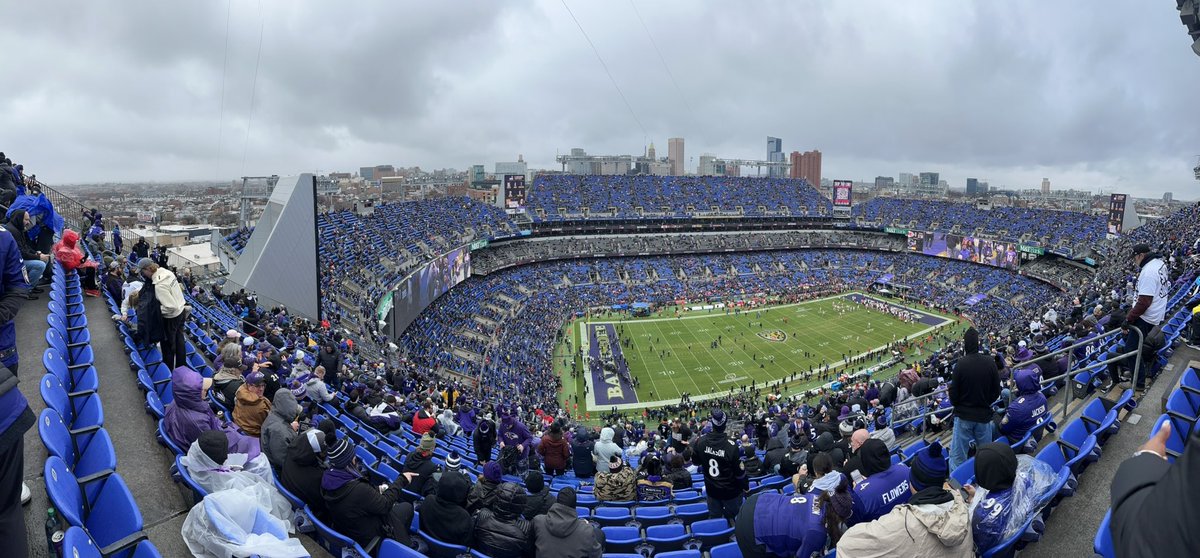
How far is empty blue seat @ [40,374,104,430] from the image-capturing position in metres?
5.07

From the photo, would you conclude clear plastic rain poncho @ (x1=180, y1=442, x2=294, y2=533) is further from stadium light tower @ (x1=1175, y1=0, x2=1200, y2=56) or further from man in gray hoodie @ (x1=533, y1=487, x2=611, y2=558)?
stadium light tower @ (x1=1175, y1=0, x2=1200, y2=56)

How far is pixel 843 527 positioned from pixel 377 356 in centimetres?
2171

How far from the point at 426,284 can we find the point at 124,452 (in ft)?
108

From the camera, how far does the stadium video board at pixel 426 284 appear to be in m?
32.8

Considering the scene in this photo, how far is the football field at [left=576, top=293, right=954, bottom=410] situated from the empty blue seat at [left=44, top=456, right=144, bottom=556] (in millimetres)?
28138

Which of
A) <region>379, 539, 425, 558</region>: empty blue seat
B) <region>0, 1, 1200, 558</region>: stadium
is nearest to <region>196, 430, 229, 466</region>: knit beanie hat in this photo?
<region>0, 1, 1200, 558</region>: stadium

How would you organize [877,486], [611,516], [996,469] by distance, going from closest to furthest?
1. [996,469]
2. [877,486]
3. [611,516]

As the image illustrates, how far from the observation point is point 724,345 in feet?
137

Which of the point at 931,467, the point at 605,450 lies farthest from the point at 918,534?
the point at 605,450

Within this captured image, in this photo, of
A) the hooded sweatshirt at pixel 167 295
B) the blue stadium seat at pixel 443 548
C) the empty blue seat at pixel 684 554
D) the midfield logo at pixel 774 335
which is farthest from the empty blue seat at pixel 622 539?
the midfield logo at pixel 774 335

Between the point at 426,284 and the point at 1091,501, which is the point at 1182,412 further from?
the point at 426,284

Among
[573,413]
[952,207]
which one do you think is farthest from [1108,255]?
[573,413]

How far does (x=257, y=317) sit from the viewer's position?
16016mm

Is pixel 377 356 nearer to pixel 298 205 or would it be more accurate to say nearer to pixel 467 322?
pixel 298 205
